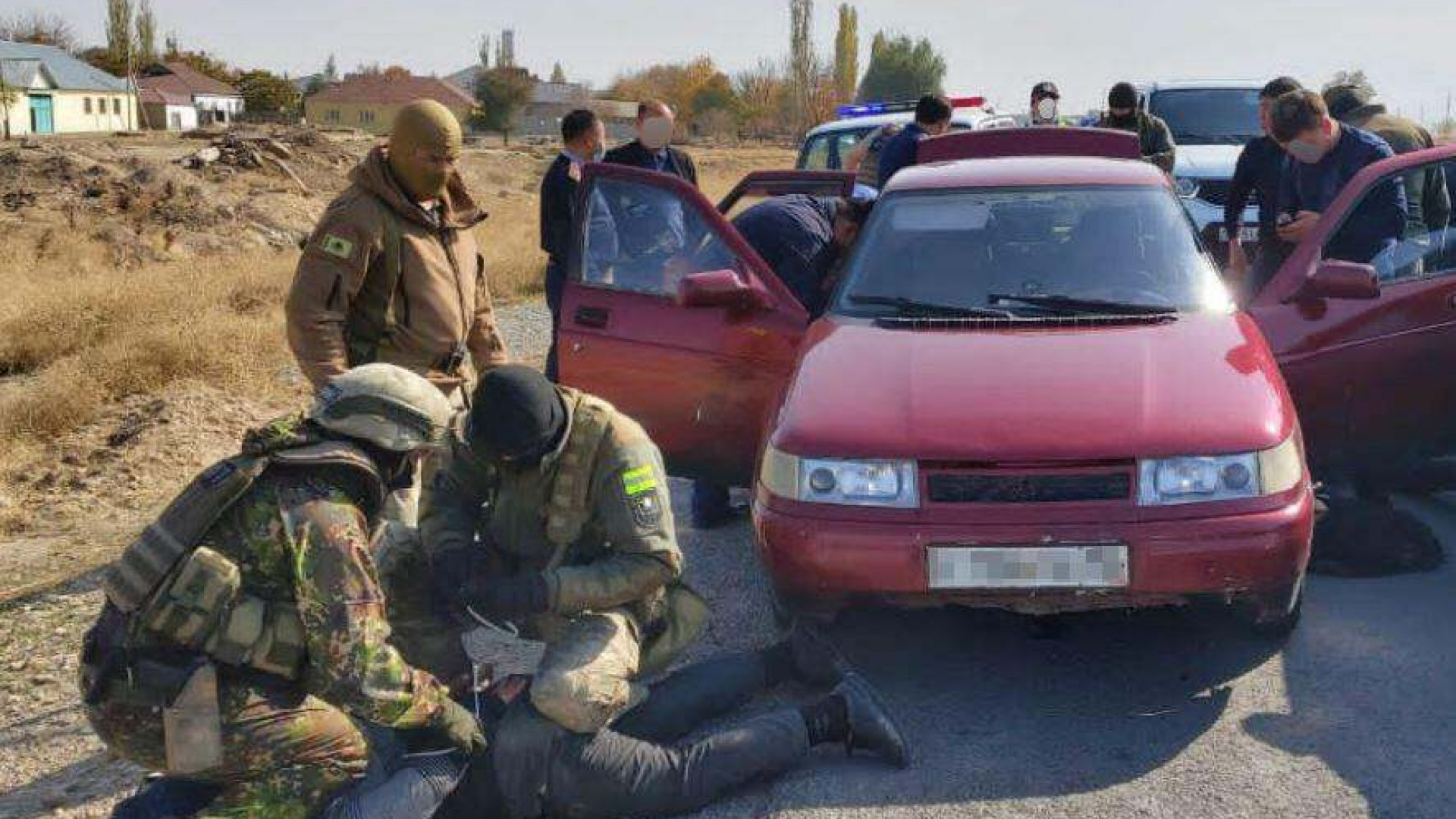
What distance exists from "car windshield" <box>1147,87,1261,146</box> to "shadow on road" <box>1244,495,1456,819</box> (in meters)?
6.90

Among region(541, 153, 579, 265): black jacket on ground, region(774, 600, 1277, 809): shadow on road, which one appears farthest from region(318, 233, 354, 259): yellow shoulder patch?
region(541, 153, 579, 265): black jacket on ground

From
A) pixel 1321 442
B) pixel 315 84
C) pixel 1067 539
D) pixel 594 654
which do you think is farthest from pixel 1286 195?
pixel 315 84

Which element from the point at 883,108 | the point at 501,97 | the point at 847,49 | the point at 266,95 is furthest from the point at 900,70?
the point at 883,108

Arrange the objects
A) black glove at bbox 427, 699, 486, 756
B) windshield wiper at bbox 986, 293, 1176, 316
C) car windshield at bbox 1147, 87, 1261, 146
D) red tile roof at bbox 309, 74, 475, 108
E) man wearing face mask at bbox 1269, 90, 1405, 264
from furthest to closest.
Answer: red tile roof at bbox 309, 74, 475, 108 → car windshield at bbox 1147, 87, 1261, 146 → man wearing face mask at bbox 1269, 90, 1405, 264 → windshield wiper at bbox 986, 293, 1176, 316 → black glove at bbox 427, 699, 486, 756

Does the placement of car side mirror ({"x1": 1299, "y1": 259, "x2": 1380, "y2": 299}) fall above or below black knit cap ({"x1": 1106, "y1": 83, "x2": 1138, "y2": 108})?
below

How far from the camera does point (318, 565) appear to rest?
3.28m

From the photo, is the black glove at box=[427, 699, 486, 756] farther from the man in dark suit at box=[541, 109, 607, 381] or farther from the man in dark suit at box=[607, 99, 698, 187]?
the man in dark suit at box=[607, 99, 698, 187]

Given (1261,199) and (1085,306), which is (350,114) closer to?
(1261,199)

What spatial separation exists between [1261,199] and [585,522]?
4.79 metres

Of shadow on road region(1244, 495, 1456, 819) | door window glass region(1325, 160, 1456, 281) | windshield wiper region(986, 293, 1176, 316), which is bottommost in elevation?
shadow on road region(1244, 495, 1456, 819)

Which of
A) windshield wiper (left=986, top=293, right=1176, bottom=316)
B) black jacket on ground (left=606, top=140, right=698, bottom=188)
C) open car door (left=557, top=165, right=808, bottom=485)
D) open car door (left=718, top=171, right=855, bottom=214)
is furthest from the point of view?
black jacket on ground (left=606, top=140, right=698, bottom=188)

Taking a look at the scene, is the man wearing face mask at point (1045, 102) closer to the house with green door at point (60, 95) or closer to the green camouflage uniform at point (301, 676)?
the green camouflage uniform at point (301, 676)

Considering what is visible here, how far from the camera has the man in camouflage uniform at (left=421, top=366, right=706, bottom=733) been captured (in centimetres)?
371

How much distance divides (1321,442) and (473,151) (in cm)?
5236
